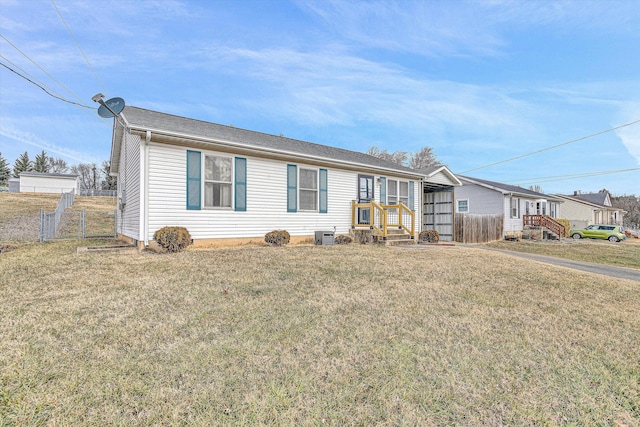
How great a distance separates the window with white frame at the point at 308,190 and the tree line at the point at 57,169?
148ft

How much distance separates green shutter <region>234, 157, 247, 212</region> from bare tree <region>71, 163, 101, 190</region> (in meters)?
59.6

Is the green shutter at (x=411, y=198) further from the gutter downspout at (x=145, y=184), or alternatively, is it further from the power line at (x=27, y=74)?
the power line at (x=27, y=74)

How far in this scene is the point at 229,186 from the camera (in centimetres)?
919

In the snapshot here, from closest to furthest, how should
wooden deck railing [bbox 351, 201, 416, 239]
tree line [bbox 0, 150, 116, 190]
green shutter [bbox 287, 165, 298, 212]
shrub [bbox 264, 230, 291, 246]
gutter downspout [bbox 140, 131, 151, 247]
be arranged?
gutter downspout [bbox 140, 131, 151, 247] < shrub [bbox 264, 230, 291, 246] < green shutter [bbox 287, 165, 298, 212] < wooden deck railing [bbox 351, 201, 416, 239] < tree line [bbox 0, 150, 116, 190]

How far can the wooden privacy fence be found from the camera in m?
16.6

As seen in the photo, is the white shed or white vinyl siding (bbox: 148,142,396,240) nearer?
white vinyl siding (bbox: 148,142,396,240)

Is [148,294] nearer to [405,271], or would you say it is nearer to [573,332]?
[405,271]

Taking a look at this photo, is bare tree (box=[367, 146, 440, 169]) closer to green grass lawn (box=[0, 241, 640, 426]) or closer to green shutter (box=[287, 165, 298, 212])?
green shutter (box=[287, 165, 298, 212])

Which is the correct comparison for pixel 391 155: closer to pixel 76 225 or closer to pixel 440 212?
pixel 440 212

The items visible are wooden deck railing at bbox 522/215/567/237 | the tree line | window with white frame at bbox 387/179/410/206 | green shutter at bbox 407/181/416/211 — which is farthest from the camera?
the tree line

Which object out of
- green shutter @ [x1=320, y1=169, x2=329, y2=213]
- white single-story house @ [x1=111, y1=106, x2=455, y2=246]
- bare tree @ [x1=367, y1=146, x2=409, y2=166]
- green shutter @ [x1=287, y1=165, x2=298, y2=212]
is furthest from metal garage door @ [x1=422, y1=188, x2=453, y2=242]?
bare tree @ [x1=367, y1=146, x2=409, y2=166]

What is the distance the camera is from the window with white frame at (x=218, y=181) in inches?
347

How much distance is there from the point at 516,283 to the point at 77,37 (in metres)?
14.3

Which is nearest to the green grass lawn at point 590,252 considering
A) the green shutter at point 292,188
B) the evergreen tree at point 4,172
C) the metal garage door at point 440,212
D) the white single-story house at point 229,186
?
the metal garage door at point 440,212
